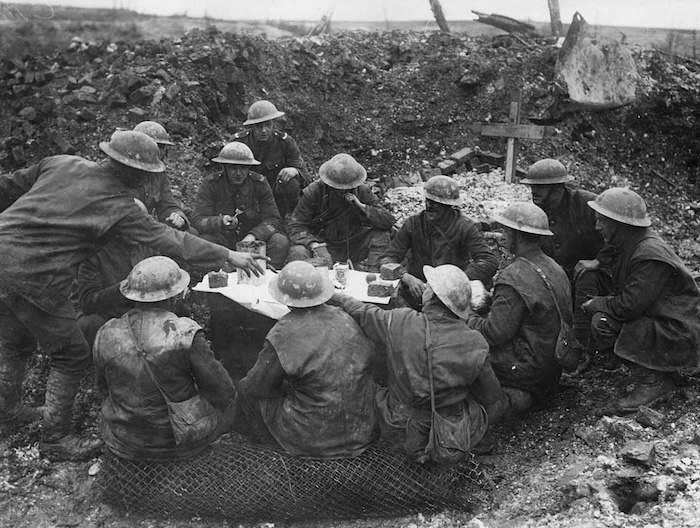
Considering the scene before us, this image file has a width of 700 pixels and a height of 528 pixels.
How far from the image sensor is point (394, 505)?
4.30 meters

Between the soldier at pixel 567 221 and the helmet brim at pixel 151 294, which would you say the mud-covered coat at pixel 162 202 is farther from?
the soldier at pixel 567 221

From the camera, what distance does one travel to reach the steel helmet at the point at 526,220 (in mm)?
5117

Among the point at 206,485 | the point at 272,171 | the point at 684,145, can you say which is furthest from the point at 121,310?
the point at 684,145

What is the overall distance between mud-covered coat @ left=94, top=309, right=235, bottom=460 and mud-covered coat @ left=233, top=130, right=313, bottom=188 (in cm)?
442

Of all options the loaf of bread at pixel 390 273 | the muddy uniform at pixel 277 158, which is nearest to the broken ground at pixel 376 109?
the muddy uniform at pixel 277 158

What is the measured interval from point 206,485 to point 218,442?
1.36 ft

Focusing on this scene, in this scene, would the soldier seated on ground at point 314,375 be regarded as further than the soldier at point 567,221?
No

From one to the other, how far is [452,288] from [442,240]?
2.40 m

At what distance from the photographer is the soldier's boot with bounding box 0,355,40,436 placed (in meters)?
4.97

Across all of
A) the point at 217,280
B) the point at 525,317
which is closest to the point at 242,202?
the point at 217,280

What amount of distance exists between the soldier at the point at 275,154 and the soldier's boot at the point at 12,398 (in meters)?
3.93

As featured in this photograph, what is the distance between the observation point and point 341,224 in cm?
740

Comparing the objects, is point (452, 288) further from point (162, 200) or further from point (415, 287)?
point (162, 200)

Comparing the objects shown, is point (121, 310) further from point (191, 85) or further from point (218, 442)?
point (191, 85)
